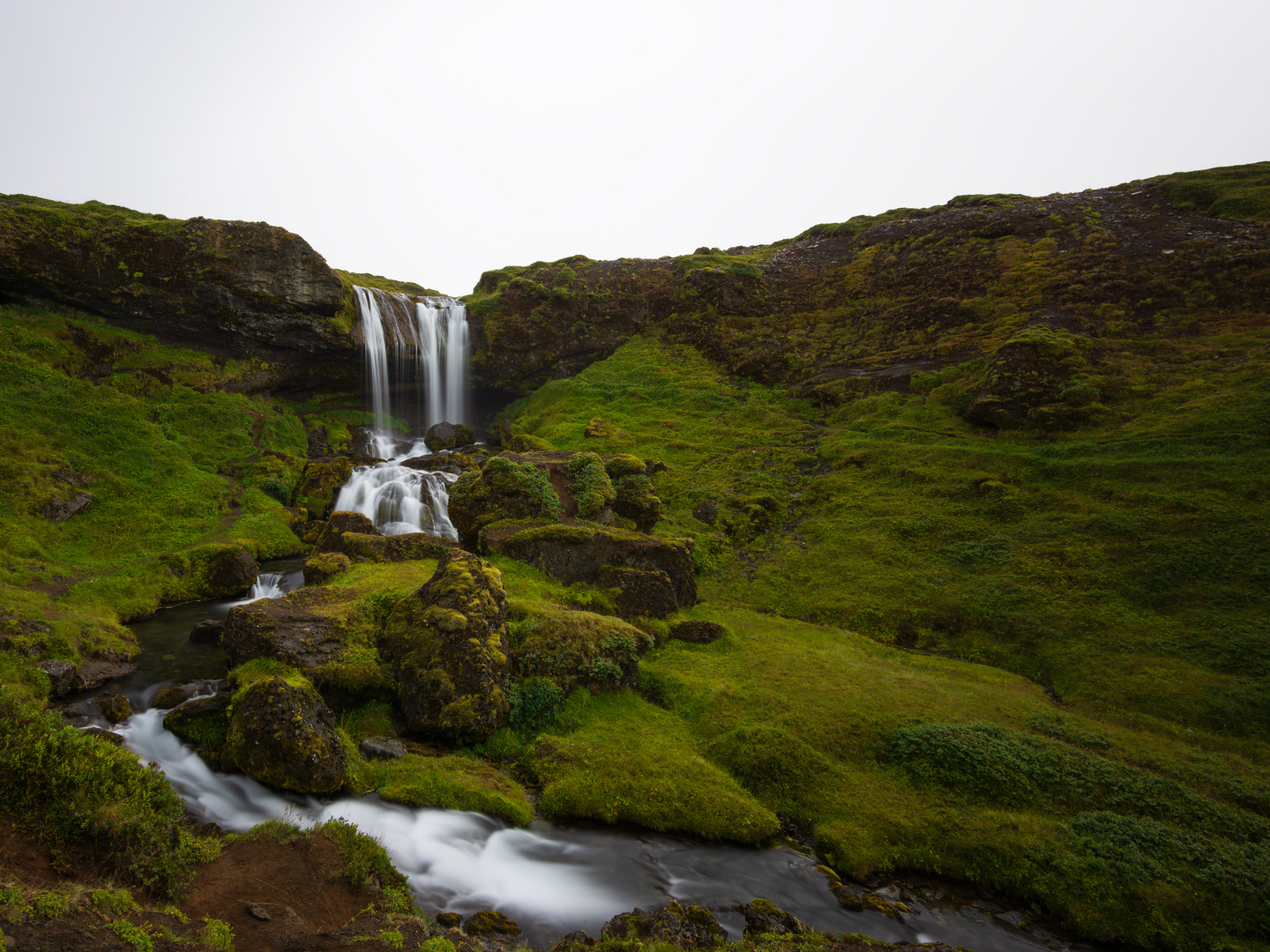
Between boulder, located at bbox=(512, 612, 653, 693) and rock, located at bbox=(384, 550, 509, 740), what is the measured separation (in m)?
0.70

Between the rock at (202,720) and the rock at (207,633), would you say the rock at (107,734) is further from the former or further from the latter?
the rock at (207,633)

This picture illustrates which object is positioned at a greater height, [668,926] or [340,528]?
[340,528]

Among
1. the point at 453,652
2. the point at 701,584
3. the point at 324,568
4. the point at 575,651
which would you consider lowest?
the point at 701,584

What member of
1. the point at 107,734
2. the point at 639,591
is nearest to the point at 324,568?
the point at 107,734

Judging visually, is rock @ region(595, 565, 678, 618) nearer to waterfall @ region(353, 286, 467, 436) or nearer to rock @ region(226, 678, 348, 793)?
rock @ region(226, 678, 348, 793)

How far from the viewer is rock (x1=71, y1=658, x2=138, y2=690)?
12.9 metres

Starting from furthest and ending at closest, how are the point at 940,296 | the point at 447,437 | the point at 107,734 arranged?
the point at 447,437 → the point at 940,296 → the point at 107,734

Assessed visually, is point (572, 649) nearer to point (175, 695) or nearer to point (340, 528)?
point (175, 695)

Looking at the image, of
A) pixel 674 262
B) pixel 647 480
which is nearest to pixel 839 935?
pixel 647 480

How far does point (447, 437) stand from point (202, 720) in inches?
1130

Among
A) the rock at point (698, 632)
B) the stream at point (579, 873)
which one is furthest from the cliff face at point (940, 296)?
the stream at point (579, 873)

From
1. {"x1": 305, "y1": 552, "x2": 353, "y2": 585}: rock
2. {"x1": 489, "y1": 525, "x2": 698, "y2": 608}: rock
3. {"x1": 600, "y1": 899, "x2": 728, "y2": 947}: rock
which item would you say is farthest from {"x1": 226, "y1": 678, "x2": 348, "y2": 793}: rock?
{"x1": 489, "y1": 525, "x2": 698, "y2": 608}: rock

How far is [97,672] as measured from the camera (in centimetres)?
1338

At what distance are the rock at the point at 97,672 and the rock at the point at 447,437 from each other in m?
24.1
